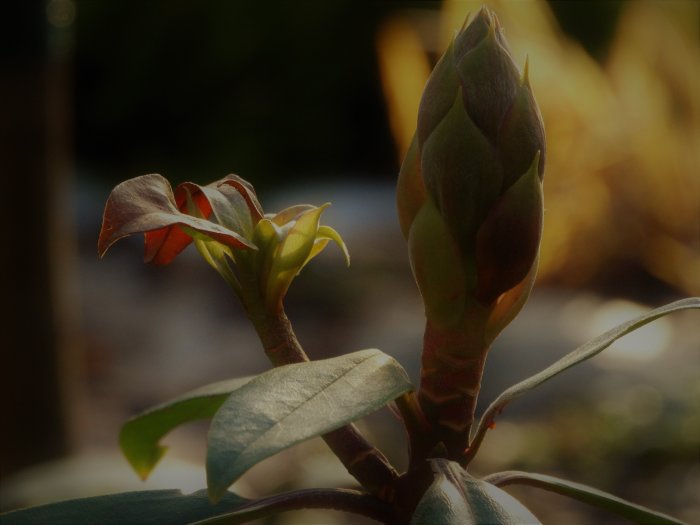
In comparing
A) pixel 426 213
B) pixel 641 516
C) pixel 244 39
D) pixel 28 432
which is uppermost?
pixel 244 39

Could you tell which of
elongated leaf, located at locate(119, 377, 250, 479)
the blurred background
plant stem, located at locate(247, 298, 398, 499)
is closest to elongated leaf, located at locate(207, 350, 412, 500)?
plant stem, located at locate(247, 298, 398, 499)

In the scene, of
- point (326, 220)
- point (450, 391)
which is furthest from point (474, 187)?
point (326, 220)

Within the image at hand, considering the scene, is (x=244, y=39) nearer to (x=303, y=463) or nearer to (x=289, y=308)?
(x=289, y=308)

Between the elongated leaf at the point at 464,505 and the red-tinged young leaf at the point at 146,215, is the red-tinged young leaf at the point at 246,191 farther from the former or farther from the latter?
the elongated leaf at the point at 464,505

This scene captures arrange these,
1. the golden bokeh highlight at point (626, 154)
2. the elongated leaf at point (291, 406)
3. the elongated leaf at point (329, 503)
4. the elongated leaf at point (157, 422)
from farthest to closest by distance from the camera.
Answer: the golden bokeh highlight at point (626, 154) → the elongated leaf at point (157, 422) → the elongated leaf at point (329, 503) → the elongated leaf at point (291, 406)

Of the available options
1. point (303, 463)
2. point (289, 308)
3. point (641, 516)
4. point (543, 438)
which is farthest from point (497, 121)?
point (289, 308)

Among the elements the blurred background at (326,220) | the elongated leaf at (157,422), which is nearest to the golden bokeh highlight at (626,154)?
the blurred background at (326,220)
